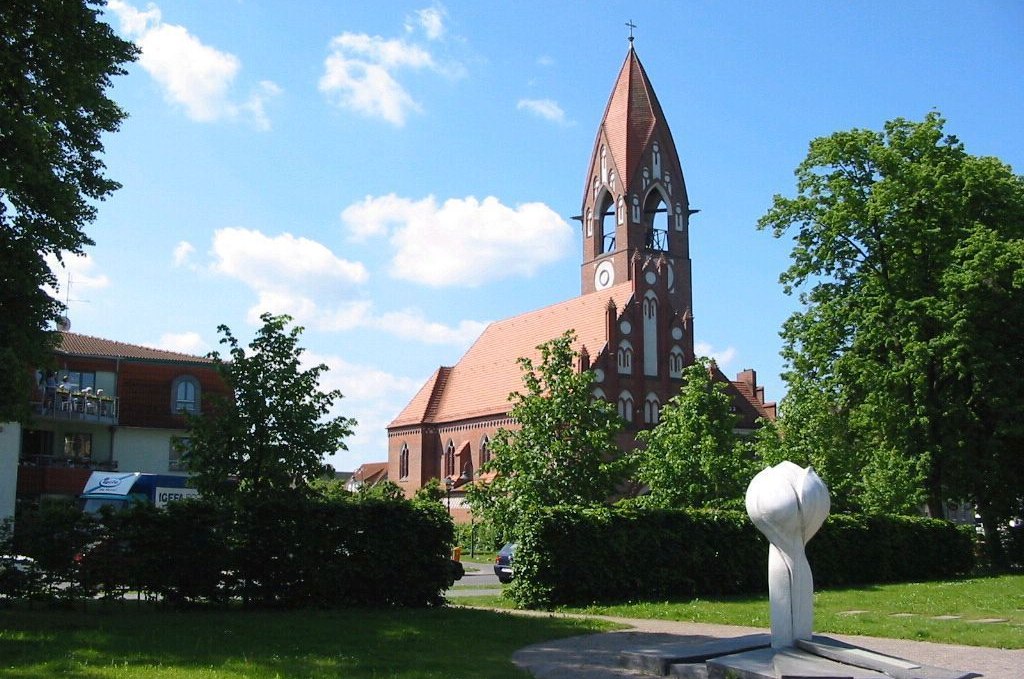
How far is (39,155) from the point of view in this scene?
49.4ft

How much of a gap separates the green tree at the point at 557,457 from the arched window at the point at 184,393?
81.7 feet

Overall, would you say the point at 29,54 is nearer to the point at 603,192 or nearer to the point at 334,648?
the point at 334,648

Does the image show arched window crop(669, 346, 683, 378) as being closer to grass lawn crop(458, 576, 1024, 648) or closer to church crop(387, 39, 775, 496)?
church crop(387, 39, 775, 496)

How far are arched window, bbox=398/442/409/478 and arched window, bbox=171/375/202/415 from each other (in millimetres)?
22835

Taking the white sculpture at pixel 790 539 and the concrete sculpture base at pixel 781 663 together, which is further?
the white sculpture at pixel 790 539

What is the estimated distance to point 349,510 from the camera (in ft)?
60.9

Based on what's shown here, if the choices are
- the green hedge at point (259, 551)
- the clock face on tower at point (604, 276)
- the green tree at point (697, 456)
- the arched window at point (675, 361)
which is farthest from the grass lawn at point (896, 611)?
the clock face on tower at point (604, 276)

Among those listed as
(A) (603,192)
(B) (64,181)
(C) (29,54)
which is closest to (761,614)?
(B) (64,181)

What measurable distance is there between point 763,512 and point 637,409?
43.7 meters

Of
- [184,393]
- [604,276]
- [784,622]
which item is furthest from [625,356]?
[784,622]

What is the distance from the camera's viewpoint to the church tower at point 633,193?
6172 centimetres

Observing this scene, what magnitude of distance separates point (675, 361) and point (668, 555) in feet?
114

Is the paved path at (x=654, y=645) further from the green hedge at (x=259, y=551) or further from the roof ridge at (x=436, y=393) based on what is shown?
the roof ridge at (x=436, y=393)

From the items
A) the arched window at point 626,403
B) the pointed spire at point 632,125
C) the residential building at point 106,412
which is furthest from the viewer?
the pointed spire at point 632,125
